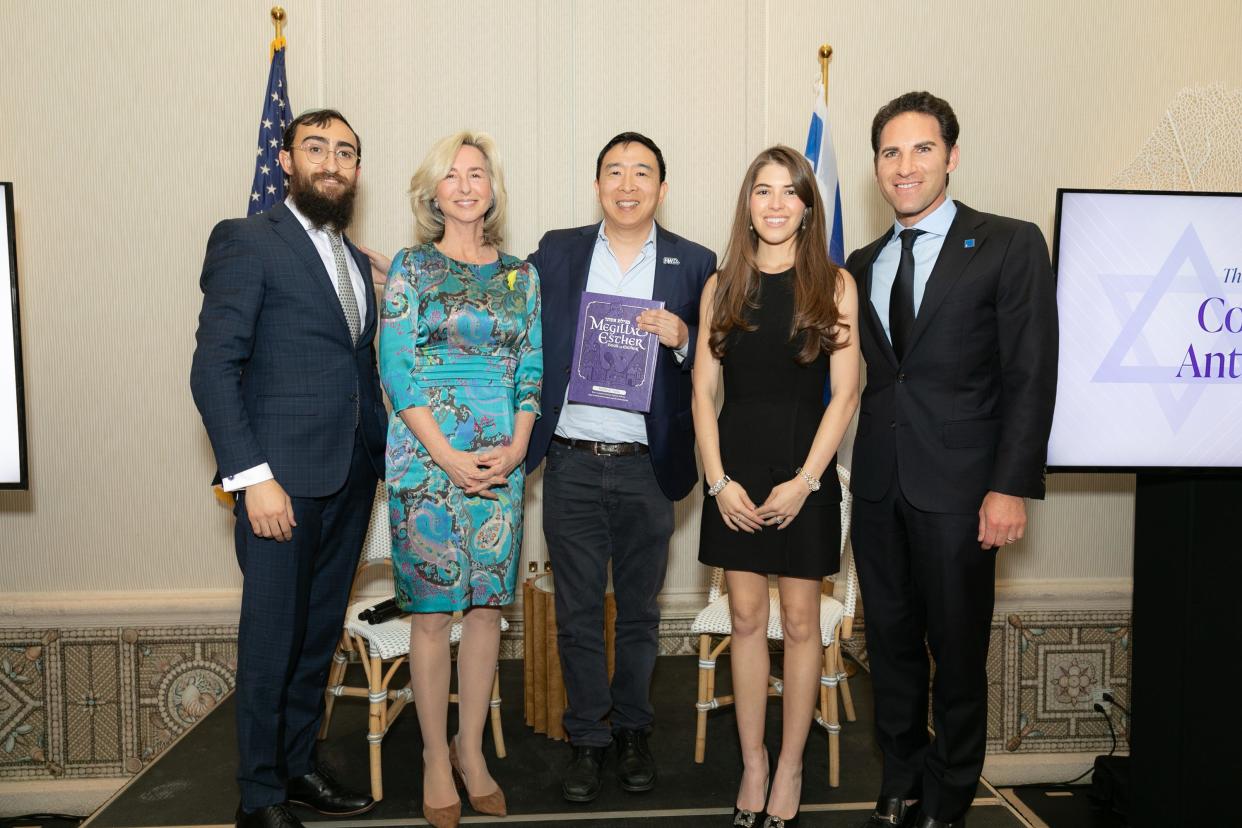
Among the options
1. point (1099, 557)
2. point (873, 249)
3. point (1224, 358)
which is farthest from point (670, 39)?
point (1099, 557)

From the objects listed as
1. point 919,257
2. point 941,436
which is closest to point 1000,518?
point 941,436

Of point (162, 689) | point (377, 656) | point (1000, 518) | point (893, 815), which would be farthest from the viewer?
point (162, 689)

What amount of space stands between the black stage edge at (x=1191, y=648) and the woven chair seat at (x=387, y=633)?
231 cm

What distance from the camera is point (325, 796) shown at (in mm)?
2740

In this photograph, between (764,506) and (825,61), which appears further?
(825,61)

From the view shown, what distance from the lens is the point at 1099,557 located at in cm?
420

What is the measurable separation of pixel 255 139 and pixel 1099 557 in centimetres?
440

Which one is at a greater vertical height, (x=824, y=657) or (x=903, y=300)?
(x=903, y=300)

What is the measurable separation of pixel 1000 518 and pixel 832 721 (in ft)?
3.56

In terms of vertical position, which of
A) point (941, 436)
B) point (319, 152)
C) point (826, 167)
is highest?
point (826, 167)

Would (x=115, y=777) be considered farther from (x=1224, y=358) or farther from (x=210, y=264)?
(x=1224, y=358)

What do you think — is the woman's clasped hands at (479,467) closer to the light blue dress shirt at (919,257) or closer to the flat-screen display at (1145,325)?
the light blue dress shirt at (919,257)

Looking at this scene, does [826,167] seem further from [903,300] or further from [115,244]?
[115,244]

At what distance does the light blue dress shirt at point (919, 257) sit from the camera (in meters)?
2.45
